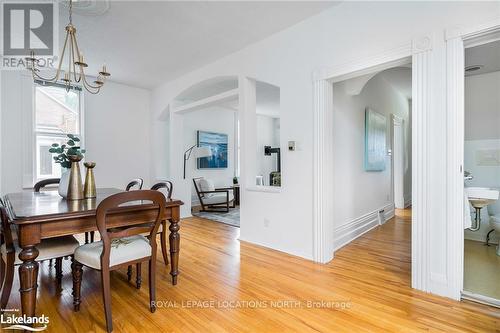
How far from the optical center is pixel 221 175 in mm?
7176

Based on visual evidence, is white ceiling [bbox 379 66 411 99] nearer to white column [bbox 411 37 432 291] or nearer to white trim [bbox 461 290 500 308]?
white column [bbox 411 37 432 291]

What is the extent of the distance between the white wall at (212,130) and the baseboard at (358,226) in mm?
3783

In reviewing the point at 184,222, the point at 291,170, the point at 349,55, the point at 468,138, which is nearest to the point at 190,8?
the point at 349,55

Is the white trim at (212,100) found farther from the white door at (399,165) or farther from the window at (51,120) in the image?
the white door at (399,165)

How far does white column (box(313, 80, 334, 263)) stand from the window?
4.25 m

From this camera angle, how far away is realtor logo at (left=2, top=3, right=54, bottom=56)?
271 centimetres

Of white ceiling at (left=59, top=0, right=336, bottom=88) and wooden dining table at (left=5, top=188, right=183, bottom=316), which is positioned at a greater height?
white ceiling at (left=59, top=0, right=336, bottom=88)

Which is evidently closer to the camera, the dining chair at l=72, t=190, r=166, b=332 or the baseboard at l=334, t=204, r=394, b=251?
the dining chair at l=72, t=190, r=166, b=332

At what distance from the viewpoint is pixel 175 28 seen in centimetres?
313

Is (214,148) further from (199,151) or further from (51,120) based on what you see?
(51,120)

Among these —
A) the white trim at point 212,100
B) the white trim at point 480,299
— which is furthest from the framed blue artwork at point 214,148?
the white trim at point 480,299

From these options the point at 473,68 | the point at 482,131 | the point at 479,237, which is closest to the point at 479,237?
the point at 479,237

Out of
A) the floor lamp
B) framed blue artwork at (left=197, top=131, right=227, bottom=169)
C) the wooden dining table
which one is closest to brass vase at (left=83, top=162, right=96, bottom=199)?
the wooden dining table

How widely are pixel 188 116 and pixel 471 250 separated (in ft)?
19.3
